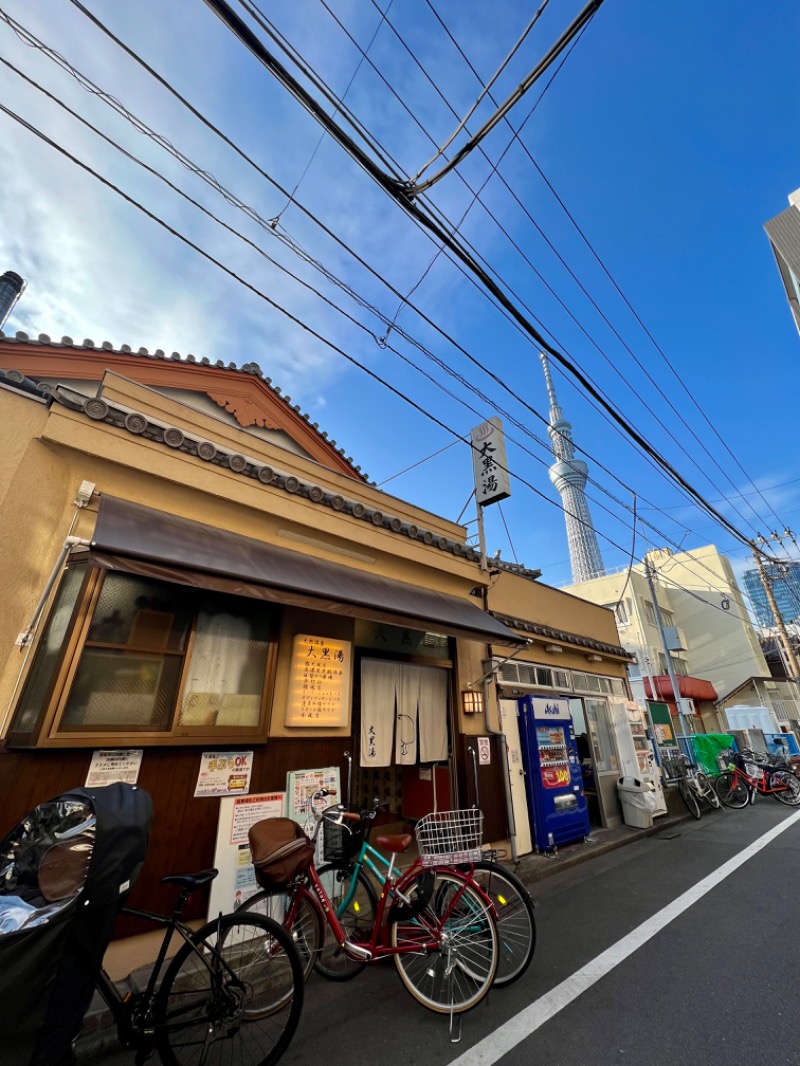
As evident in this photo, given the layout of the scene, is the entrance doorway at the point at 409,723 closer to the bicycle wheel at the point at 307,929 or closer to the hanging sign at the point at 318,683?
the hanging sign at the point at 318,683

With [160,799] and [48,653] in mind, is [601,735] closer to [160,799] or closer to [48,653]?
[160,799]

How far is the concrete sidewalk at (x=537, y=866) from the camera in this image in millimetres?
2855

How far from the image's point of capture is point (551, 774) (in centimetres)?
763

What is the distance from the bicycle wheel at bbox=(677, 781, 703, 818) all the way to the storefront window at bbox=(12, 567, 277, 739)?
10.5 meters

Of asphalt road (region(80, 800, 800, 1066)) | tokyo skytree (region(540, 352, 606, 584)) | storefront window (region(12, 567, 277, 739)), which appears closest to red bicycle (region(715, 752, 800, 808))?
asphalt road (region(80, 800, 800, 1066))

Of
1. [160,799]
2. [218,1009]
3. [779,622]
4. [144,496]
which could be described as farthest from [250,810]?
[779,622]

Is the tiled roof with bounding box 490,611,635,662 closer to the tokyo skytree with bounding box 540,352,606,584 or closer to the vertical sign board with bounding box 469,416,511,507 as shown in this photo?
the vertical sign board with bounding box 469,416,511,507

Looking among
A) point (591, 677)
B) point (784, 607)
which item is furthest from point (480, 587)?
point (784, 607)

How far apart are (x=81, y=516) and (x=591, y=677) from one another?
35.4 ft

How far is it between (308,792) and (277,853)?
189cm

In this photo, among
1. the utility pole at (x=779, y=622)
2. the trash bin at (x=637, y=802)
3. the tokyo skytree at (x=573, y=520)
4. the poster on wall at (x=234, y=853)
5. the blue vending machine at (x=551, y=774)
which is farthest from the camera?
the tokyo skytree at (x=573, y=520)

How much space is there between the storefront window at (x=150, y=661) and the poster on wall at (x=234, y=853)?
71 centimetres

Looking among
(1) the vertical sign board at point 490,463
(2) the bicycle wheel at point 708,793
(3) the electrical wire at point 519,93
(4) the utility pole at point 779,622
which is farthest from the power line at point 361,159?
(4) the utility pole at point 779,622

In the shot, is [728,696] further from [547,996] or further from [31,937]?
[31,937]
